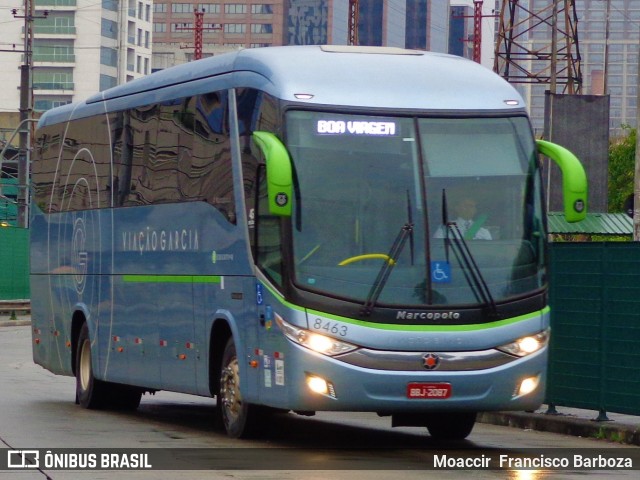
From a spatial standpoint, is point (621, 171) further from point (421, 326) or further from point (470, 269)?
point (421, 326)

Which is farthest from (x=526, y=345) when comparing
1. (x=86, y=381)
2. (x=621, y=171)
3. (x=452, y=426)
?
(x=621, y=171)

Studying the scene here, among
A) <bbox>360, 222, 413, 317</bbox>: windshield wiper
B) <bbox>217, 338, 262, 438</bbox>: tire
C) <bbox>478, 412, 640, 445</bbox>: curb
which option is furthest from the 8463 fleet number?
<bbox>478, 412, 640, 445</bbox>: curb

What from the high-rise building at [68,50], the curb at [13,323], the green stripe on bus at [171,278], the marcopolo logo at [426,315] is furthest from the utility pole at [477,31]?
the marcopolo logo at [426,315]

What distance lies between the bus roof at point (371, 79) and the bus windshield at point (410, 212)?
0.59 ft

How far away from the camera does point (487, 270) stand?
12.9 metres

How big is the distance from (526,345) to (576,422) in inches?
130

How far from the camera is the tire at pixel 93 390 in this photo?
18.8 meters

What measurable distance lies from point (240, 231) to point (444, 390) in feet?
7.83

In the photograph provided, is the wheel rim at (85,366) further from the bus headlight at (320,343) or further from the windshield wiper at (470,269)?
the windshield wiper at (470,269)

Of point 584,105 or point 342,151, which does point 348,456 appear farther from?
point 584,105

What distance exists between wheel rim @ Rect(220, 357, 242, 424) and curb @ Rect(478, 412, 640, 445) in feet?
12.2

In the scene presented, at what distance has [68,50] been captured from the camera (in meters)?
149

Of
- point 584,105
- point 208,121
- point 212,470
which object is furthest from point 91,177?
point 584,105

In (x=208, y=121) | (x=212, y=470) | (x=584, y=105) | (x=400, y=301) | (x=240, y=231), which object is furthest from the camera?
(x=584, y=105)
